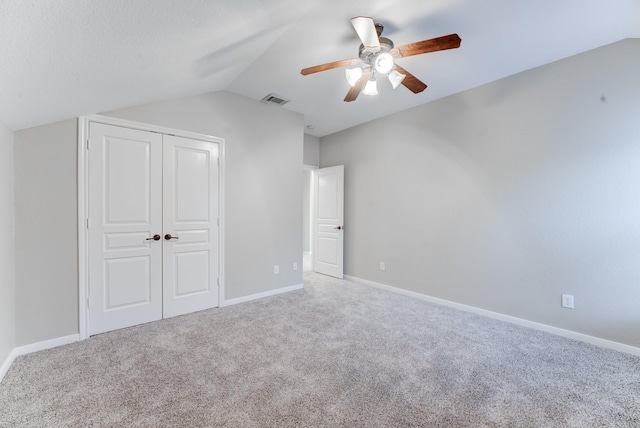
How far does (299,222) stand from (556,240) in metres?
3.12

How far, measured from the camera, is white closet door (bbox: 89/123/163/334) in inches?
105

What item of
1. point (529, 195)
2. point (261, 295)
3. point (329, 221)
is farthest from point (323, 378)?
point (329, 221)

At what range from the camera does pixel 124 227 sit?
9.23 ft

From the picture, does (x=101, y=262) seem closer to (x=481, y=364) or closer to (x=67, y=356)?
(x=67, y=356)

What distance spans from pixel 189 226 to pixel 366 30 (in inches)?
107

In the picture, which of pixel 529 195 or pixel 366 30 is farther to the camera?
pixel 529 195

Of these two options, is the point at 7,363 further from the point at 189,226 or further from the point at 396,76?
the point at 396,76

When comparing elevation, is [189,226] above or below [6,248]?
above

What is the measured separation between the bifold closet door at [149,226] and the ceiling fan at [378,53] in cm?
187

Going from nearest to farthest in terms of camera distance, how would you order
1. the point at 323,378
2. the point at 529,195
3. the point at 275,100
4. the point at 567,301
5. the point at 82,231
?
1. the point at 323,378
2. the point at 82,231
3. the point at 567,301
4. the point at 529,195
5. the point at 275,100

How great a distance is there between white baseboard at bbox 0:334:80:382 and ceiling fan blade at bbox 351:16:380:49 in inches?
139

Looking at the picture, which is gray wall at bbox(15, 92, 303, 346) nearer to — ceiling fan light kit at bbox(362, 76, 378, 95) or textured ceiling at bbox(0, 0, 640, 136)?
textured ceiling at bbox(0, 0, 640, 136)

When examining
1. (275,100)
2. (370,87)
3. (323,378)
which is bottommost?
(323,378)

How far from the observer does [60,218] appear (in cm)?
247
